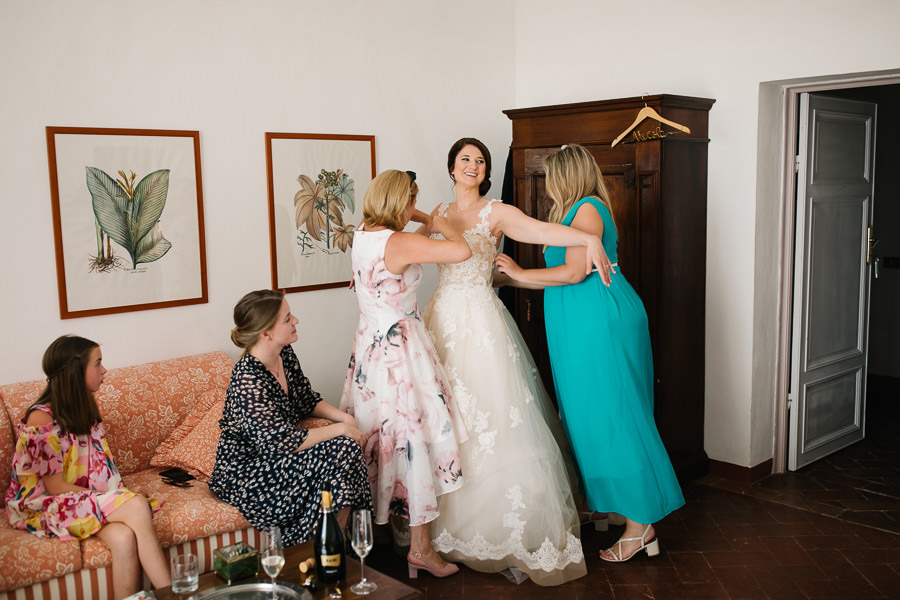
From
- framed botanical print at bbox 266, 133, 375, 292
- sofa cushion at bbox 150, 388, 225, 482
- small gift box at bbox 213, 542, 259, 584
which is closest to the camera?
small gift box at bbox 213, 542, 259, 584

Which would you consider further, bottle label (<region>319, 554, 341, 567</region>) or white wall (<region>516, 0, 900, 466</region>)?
white wall (<region>516, 0, 900, 466</region>)

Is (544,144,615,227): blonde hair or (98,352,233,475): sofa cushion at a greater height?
(544,144,615,227): blonde hair

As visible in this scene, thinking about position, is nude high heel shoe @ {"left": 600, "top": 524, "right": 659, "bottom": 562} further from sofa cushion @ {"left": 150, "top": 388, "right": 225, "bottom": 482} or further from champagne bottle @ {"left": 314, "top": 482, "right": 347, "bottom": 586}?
sofa cushion @ {"left": 150, "top": 388, "right": 225, "bottom": 482}

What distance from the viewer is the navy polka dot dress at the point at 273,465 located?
3137 millimetres

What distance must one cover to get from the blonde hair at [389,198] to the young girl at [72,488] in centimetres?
119

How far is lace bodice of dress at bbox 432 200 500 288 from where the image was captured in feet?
12.0

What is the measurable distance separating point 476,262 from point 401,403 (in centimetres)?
74

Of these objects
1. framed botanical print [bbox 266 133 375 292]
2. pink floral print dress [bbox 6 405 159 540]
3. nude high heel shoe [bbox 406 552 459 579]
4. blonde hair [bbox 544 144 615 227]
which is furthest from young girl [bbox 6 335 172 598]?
blonde hair [bbox 544 144 615 227]

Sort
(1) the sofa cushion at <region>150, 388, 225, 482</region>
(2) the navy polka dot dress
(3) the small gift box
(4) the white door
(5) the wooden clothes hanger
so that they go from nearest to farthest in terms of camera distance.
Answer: (3) the small gift box → (2) the navy polka dot dress → (1) the sofa cushion at <region>150, 388, 225, 482</region> → (5) the wooden clothes hanger → (4) the white door

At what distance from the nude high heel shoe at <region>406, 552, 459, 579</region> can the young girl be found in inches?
40.3

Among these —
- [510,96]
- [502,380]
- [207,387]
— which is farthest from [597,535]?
[510,96]

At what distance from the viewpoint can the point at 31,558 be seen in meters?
2.76

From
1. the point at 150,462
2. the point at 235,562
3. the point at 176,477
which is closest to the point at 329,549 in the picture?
the point at 235,562

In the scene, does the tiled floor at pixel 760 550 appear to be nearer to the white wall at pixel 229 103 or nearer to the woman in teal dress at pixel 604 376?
the woman in teal dress at pixel 604 376
